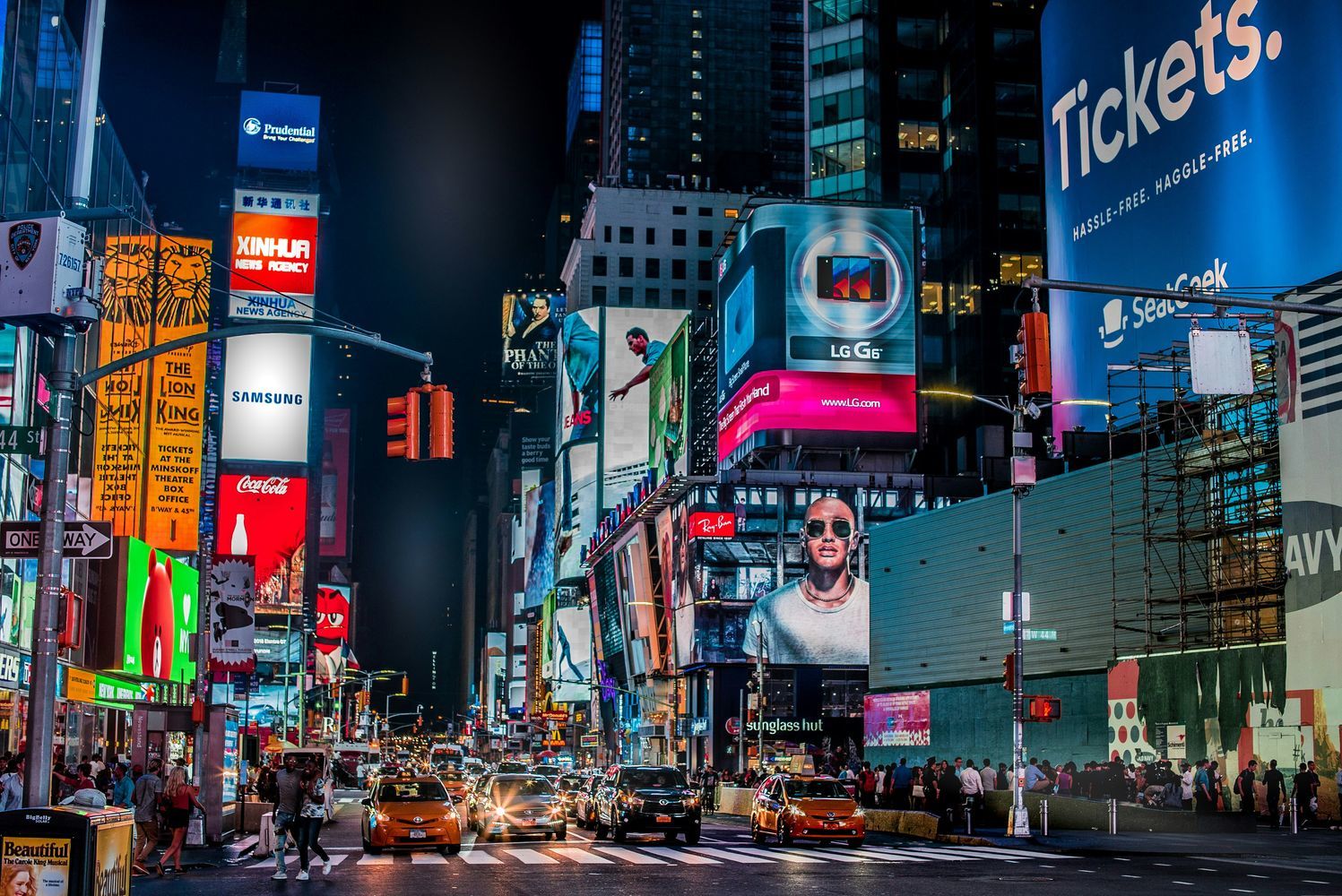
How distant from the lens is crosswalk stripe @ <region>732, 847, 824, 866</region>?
26.1 metres

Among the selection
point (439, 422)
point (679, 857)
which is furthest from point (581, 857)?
point (439, 422)

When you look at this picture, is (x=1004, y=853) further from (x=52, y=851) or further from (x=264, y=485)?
(x=264, y=485)

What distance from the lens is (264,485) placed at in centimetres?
11644

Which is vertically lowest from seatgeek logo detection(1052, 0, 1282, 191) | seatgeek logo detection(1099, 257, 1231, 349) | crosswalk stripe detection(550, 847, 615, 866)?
crosswalk stripe detection(550, 847, 615, 866)

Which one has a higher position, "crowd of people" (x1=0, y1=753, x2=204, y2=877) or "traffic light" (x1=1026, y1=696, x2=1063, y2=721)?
"traffic light" (x1=1026, y1=696, x2=1063, y2=721)

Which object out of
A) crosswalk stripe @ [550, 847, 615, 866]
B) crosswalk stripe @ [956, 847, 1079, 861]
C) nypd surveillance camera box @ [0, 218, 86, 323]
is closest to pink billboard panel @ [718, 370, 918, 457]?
crosswalk stripe @ [550, 847, 615, 866]

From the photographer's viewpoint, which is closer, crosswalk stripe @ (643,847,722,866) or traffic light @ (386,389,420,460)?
traffic light @ (386,389,420,460)

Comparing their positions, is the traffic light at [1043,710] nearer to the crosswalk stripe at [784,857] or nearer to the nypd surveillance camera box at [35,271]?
the crosswalk stripe at [784,857]

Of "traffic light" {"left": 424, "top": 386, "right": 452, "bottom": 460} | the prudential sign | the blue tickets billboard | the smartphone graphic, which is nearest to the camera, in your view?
"traffic light" {"left": 424, "top": 386, "right": 452, "bottom": 460}

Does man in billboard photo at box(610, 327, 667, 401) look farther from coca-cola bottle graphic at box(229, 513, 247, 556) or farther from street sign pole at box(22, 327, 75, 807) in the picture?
street sign pole at box(22, 327, 75, 807)

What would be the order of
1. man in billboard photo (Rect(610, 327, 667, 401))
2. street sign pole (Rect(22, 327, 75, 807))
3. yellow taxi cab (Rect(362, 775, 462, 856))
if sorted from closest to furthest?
street sign pole (Rect(22, 327, 75, 807)) → yellow taxi cab (Rect(362, 775, 462, 856)) → man in billboard photo (Rect(610, 327, 667, 401))

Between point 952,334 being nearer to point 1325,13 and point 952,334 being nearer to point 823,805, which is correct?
point 1325,13

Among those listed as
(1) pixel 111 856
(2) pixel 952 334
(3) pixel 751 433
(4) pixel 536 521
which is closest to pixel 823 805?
(1) pixel 111 856

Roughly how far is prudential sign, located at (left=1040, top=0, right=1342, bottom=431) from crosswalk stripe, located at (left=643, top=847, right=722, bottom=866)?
26.4m
